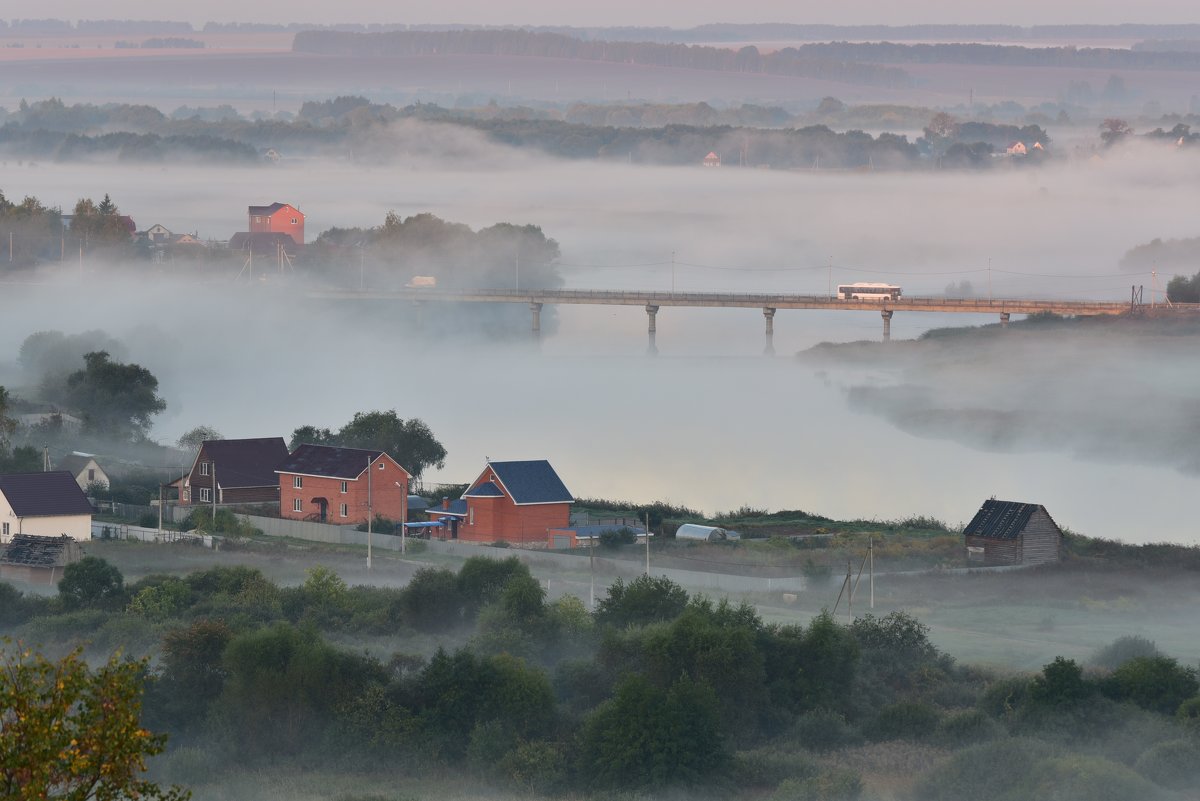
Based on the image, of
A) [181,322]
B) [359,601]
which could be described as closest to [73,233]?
[181,322]

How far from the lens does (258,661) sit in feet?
116

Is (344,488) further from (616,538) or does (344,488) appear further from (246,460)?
(616,538)

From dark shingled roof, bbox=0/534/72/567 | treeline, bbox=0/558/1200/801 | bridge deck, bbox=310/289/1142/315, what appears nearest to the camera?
treeline, bbox=0/558/1200/801

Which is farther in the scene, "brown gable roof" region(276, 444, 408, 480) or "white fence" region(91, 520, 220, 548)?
"brown gable roof" region(276, 444, 408, 480)

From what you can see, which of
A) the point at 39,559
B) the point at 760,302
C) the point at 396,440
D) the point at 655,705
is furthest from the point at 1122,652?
the point at 760,302

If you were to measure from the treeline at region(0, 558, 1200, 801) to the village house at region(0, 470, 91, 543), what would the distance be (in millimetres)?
12797

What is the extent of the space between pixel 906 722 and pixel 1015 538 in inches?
707

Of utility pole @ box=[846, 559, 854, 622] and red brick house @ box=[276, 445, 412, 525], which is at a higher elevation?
red brick house @ box=[276, 445, 412, 525]

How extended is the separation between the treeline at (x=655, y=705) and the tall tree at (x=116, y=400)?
1520 inches

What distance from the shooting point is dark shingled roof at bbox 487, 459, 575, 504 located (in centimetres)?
5522

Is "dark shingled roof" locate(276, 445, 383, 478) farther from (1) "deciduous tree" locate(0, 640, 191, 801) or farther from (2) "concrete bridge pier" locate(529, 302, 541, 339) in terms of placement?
(2) "concrete bridge pier" locate(529, 302, 541, 339)

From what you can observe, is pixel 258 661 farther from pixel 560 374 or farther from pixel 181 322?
pixel 181 322

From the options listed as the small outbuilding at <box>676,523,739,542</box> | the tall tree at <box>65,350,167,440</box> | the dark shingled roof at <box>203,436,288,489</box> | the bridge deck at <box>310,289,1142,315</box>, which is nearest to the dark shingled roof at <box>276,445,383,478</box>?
the dark shingled roof at <box>203,436,288,489</box>

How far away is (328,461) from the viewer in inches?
2303
